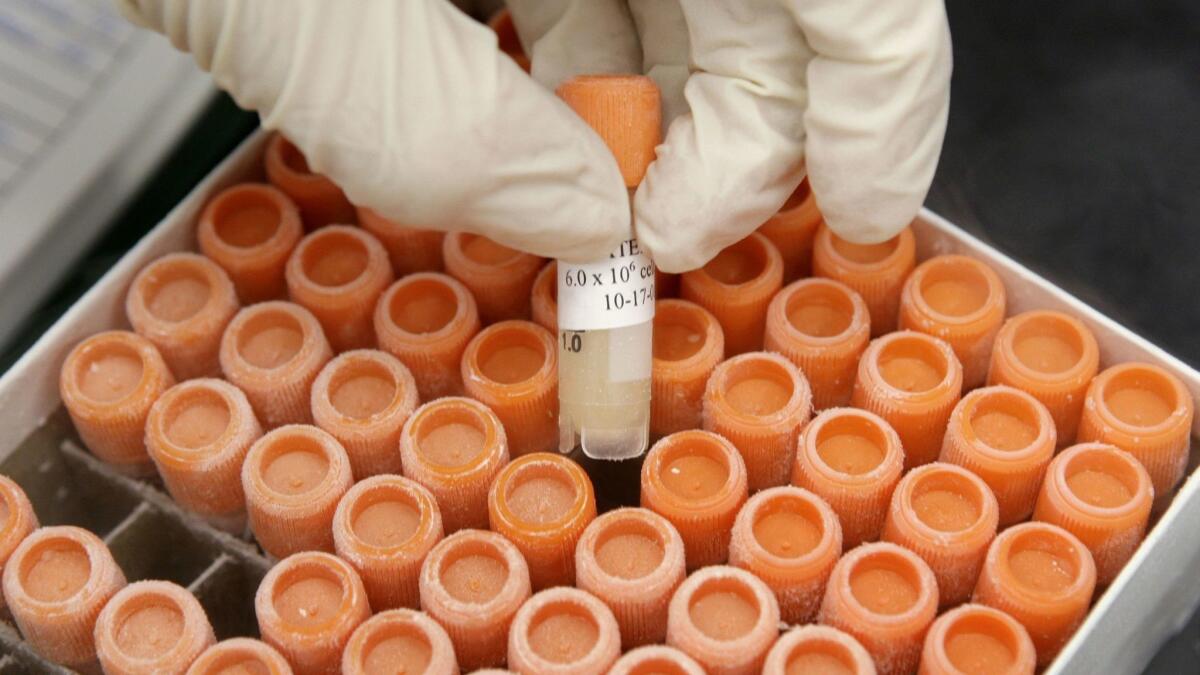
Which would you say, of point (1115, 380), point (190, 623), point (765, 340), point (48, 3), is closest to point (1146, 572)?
point (1115, 380)

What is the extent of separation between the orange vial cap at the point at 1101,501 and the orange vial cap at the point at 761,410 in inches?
6.8

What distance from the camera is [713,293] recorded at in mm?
1054

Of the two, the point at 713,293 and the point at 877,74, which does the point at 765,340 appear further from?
the point at 877,74

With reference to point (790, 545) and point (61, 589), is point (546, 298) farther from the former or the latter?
point (61, 589)

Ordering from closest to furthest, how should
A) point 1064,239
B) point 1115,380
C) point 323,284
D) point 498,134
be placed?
point 498,134 → point 1115,380 → point 323,284 → point 1064,239

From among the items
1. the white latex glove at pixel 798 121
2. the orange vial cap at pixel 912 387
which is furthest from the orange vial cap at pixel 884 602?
the white latex glove at pixel 798 121

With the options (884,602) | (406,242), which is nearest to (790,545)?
(884,602)

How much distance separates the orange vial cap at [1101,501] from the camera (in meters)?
0.91

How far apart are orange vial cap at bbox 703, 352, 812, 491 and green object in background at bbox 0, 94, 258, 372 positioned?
585 mm

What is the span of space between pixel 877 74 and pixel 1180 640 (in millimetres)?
545

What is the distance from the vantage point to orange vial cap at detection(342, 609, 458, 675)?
2.82ft

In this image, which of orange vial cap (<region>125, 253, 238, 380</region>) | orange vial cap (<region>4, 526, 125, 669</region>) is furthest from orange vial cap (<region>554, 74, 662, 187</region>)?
orange vial cap (<region>4, 526, 125, 669</region>)

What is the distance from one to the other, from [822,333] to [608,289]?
20 centimetres

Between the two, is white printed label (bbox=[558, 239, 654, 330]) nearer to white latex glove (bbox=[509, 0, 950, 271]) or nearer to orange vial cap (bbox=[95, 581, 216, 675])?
white latex glove (bbox=[509, 0, 950, 271])
